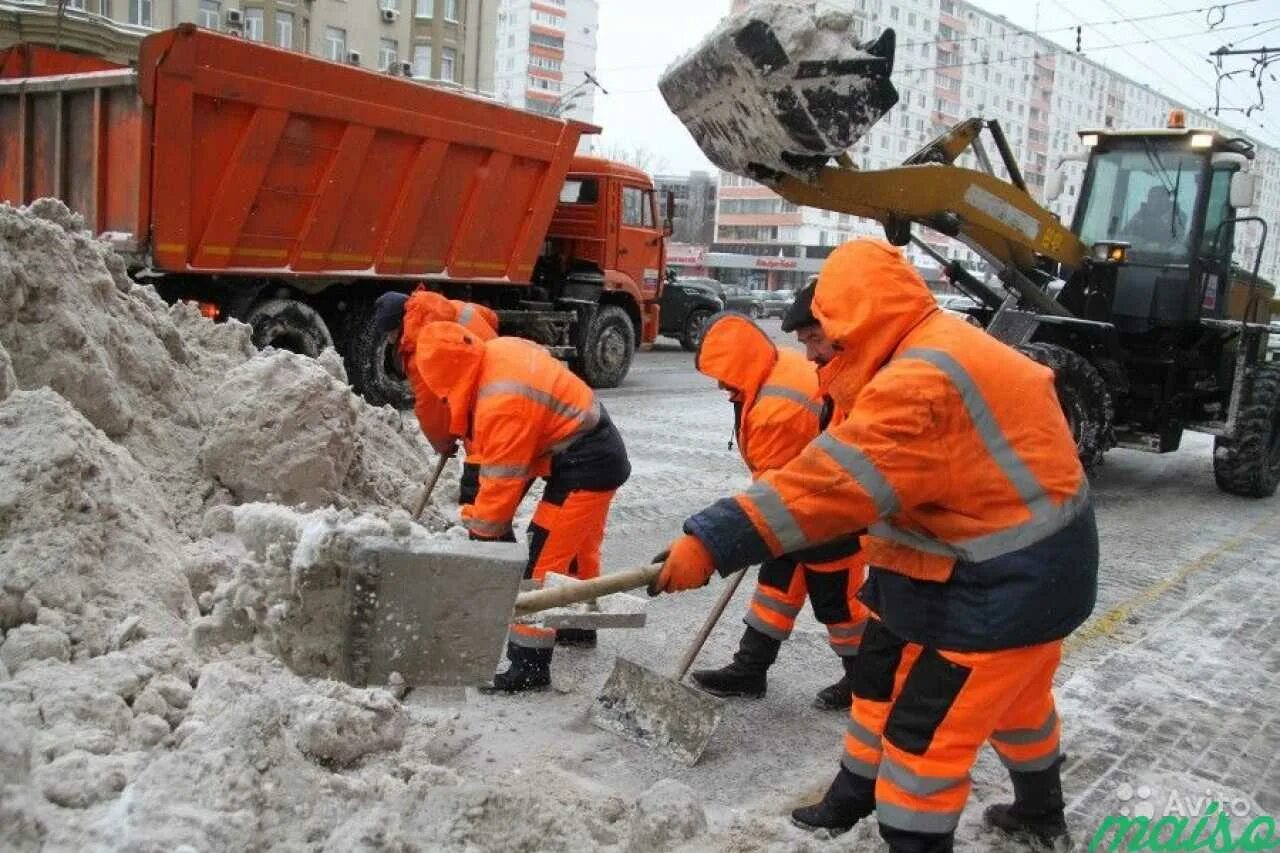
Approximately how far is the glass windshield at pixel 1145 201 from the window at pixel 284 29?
2865cm

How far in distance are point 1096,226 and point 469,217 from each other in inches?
221

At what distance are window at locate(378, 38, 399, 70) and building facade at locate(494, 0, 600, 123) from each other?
1943 inches

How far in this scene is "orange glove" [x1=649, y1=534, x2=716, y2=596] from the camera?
8.57 ft

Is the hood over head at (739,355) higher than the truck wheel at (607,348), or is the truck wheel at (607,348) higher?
the hood over head at (739,355)

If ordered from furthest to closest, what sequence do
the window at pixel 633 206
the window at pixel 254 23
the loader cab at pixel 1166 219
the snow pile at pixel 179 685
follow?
the window at pixel 254 23
the window at pixel 633 206
the loader cab at pixel 1166 219
the snow pile at pixel 179 685

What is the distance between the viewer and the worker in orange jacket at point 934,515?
2518mm

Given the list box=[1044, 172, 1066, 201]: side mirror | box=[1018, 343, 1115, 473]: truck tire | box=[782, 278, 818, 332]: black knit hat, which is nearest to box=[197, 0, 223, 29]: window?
box=[1044, 172, 1066, 201]: side mirror

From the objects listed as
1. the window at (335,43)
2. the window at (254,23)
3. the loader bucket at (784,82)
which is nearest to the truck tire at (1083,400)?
the loader bucket at (784,82)

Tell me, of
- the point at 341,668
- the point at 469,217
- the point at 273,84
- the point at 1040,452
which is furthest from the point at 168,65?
the point at 1040,452

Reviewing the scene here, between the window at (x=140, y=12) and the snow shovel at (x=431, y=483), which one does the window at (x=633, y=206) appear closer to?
the snow shovel at (x=431, y=483)

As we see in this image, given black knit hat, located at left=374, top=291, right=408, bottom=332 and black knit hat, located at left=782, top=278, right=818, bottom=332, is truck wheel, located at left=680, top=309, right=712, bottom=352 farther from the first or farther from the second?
black knit hat, located at left=782, top=278, right=818, bottom=332

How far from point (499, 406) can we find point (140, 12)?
2759 centimetres

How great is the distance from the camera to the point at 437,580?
9.22ft

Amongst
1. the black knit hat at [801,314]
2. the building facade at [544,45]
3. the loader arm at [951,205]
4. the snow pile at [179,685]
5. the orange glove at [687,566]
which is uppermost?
the building facade at [544,45]
